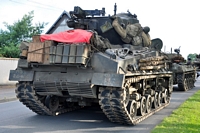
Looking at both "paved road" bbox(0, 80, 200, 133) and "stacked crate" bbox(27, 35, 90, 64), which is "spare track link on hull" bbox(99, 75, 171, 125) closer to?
"paved road" bbox(0, 80, 200, 133)

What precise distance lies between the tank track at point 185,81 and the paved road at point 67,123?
8779mm

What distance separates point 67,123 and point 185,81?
12920mm

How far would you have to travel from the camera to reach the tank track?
18312 mm

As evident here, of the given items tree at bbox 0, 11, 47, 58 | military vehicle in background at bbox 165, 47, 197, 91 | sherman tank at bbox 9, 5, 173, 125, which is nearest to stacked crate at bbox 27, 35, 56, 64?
sherman tank at bbox 9, 5, 173, 125

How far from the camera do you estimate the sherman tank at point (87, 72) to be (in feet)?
23.5

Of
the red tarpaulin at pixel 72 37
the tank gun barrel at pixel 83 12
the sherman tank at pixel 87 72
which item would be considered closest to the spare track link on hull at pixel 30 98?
the sherman tank at pixel 87 72

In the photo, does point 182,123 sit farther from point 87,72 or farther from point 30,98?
point 30,98

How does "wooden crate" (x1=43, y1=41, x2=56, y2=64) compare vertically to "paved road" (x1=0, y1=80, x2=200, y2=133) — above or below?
above

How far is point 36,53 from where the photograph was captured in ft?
24.9

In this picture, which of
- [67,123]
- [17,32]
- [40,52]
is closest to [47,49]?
[40,52]

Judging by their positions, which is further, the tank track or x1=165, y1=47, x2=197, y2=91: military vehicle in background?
the tank track

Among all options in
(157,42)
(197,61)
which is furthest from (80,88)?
(197,61)

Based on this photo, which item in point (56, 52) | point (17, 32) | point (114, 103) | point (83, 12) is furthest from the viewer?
point (17, 32)

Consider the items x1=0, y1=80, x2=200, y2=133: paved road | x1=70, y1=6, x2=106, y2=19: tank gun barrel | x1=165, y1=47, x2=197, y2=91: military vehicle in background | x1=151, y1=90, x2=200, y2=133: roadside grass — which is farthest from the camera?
x1=165, y1=47, x2=197, y2=91: military vehicle in background
